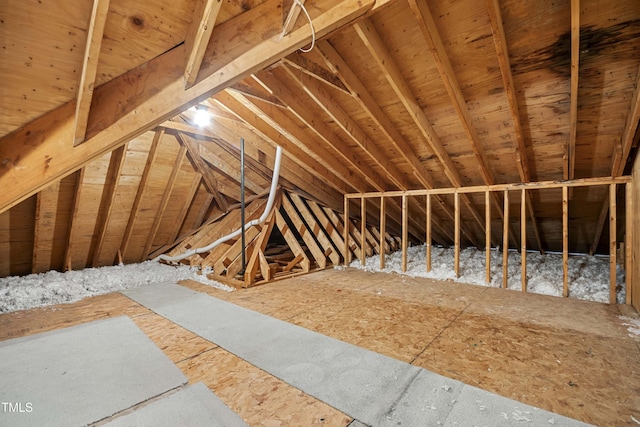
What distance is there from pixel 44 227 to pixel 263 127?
3174 mm

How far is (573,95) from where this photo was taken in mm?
2260

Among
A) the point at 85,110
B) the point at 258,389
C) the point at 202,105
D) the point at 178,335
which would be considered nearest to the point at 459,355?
the point at 258,389

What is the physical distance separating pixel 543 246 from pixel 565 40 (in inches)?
177

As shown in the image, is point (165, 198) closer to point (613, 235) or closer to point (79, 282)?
point (79, 282)

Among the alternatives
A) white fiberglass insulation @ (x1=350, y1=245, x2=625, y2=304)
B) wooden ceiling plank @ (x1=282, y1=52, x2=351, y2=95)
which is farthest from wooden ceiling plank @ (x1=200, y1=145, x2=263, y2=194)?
white fiberglass insulation @ (x1=350, y1=245, x2=625, y2=304)

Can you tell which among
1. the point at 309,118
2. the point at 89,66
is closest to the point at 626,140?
the point at 309,118

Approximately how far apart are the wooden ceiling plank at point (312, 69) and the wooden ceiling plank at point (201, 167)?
2.18 meters

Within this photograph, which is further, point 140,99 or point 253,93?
point 253,93

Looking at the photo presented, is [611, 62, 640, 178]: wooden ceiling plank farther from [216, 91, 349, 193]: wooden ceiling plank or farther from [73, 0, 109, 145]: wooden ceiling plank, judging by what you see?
[73, 0, 109, 145]: wooden ceiling plank

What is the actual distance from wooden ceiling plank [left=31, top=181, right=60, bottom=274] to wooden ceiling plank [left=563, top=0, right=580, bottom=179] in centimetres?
495

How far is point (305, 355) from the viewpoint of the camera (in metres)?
1.91

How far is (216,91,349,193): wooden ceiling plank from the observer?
3.16m

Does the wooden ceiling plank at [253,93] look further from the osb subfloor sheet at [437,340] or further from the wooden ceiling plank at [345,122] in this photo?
the osb subfloor sheet at [437,340]

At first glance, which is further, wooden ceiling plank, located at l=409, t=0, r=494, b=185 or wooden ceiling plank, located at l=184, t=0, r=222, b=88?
wooden ceiling plank, located at l=409, t=0, r=494, b=185
